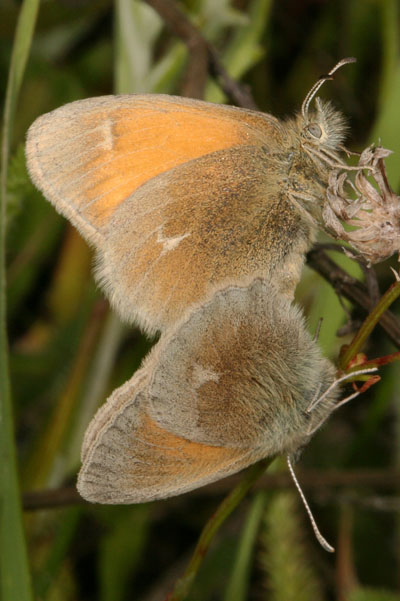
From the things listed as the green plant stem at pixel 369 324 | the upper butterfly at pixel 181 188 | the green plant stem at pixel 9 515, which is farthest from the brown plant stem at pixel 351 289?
the green plant stem at pixel 9 515

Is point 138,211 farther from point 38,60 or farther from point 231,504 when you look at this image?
point 38,60

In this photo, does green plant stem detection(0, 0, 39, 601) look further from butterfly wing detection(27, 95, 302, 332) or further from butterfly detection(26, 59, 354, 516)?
butterfly wing detection(27, 95, 302, 332)

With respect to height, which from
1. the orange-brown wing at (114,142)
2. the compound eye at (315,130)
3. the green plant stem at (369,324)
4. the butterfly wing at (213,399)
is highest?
the orange-brown wing at (114,142)

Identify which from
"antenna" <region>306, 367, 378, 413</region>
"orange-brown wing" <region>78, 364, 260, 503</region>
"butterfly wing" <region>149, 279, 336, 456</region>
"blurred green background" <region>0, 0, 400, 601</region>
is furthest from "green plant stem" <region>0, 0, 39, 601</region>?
"blurred green background" <region>0, 0, 400, 601</region>

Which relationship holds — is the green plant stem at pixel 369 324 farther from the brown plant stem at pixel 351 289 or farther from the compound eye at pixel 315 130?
the compound eye at pixel 315 130

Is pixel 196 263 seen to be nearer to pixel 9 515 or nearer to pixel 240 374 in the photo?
pixel 240 374

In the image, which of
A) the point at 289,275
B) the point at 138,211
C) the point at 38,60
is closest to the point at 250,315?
the point at 289,275

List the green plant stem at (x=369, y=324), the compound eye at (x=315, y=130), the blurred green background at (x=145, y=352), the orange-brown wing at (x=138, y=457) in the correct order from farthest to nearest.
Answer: the blurred green background at (x=145, y=352) < the compound eye at (x=315, y=130) < the orange-brown wing at (x=138, y=457) < the green plant stem at (x=369, y=324)
